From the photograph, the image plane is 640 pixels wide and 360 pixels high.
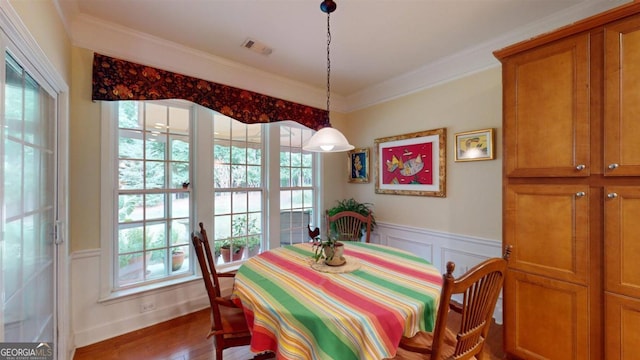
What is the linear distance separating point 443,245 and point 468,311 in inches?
75.7

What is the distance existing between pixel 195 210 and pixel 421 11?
2779 millimetres

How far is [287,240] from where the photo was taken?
3.61m

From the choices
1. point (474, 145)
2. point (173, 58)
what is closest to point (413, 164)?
point (474, 145)

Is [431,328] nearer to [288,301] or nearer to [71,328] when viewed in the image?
[288,301]

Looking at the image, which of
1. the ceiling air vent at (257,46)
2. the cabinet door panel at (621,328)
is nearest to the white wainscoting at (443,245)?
the cabinet door panel at (621,328)

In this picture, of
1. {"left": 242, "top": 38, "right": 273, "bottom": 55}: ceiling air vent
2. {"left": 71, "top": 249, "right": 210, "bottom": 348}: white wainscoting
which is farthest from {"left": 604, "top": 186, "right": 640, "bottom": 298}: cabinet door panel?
{"left": 71, "top": 249, "right": 210, "bottom": 348}: white wainscoting

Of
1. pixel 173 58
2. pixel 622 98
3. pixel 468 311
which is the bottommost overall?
pixel 468 311

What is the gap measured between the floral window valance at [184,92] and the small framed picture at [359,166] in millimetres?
849

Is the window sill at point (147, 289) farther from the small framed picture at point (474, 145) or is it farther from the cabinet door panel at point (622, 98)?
the cabinet door panel at point (622, 98)

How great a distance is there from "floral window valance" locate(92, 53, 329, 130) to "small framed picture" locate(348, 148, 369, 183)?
849mm

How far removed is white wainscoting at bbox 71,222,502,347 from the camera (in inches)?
85.1

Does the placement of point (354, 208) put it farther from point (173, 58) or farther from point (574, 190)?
point (173, 58)

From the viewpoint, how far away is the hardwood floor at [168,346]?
6.62ft

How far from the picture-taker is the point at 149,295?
248 centimetres
